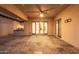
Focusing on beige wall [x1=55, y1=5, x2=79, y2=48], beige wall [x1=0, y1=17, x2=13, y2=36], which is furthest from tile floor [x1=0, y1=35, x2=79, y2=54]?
beige wall [x1=0, y1=17, x2=13, y2=36]

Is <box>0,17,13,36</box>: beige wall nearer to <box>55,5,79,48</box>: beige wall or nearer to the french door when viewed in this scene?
the french door

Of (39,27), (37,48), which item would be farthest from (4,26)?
(37,48)

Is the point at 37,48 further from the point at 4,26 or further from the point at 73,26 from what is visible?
the point at 4,26

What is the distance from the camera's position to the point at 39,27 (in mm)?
14898

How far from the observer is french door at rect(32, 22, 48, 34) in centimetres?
1461

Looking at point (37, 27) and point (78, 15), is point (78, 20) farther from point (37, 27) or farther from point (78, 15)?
point (37, 27)

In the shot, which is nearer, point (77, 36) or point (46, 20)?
point (77, 36)
